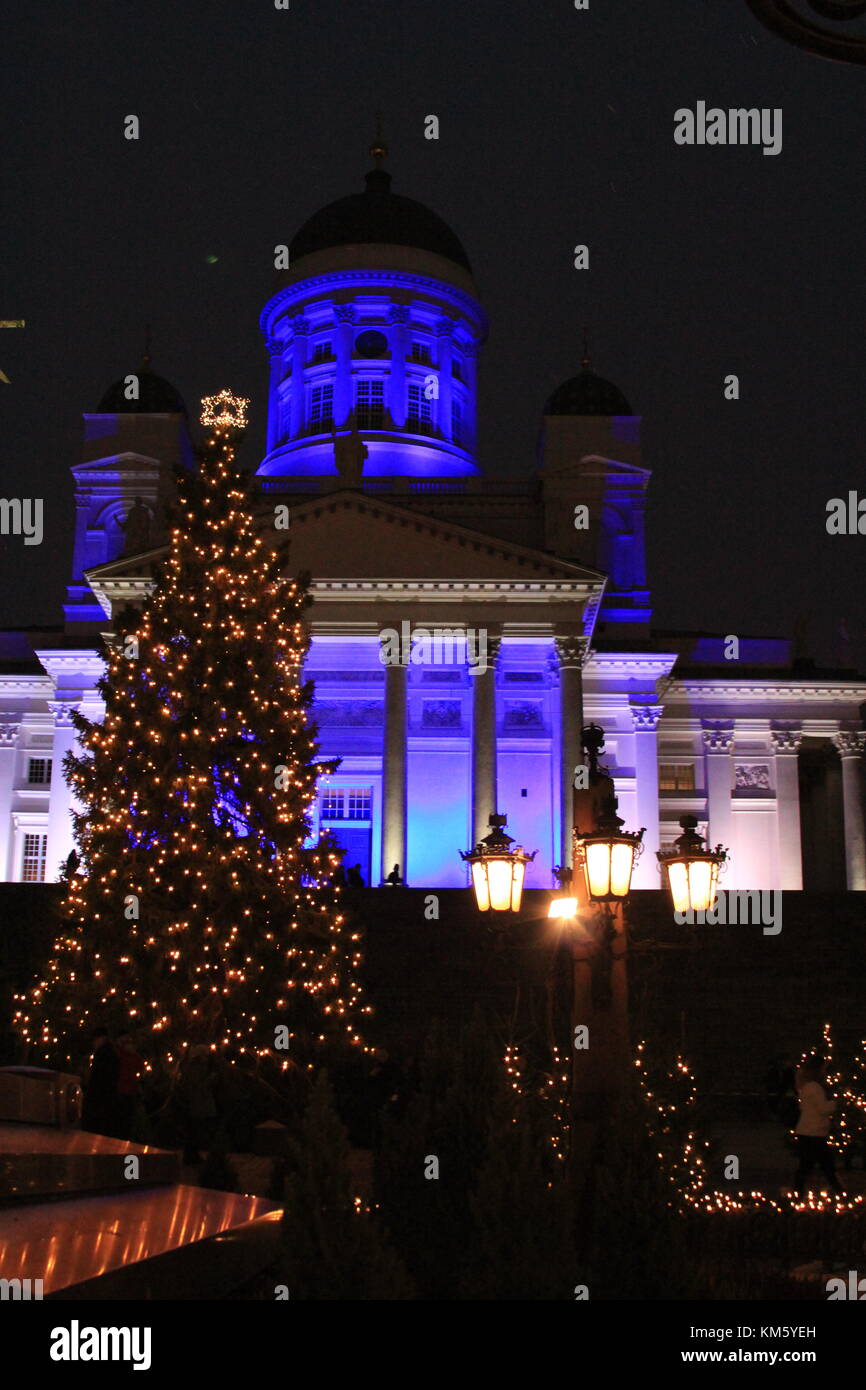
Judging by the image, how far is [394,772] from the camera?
42.5m

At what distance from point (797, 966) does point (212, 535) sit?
1475 cm

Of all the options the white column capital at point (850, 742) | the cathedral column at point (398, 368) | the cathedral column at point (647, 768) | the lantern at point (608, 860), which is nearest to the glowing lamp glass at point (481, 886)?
the lantern at point (608, 860)

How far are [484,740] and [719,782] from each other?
1306 cm

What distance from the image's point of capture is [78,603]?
52.0 meters

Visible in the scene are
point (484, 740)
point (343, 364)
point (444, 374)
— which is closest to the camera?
point (484, 740)

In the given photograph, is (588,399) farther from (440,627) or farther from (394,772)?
(394,772)

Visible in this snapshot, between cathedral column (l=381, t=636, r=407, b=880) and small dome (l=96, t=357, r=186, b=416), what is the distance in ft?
54.5

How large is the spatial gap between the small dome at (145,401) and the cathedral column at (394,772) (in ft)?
54.5

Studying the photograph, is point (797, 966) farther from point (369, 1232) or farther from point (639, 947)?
point (369, 1232)

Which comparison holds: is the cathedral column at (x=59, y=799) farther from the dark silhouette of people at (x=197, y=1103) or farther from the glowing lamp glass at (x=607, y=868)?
the glowing lamp glass at (x=607, y=868)

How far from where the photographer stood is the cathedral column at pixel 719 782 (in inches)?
2063

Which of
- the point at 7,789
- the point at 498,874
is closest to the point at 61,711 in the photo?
the point at 7,789

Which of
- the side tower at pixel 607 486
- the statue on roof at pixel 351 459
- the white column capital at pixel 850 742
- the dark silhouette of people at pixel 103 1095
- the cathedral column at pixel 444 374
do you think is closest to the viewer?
the dark silhouette of people at pixel 103 1095

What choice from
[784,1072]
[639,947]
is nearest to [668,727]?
[784,1072]
